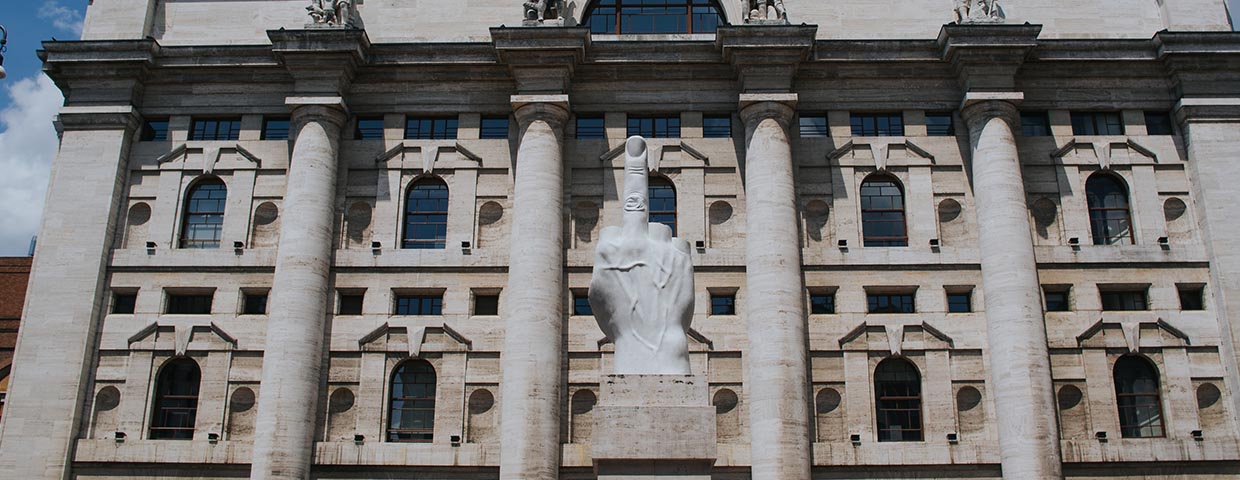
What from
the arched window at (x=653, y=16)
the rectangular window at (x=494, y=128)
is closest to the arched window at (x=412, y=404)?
the rectangular window at (x=494, y=128)

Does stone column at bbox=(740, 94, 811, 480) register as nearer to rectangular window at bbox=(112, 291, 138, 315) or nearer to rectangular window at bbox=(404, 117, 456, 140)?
rectangular window at bbox=(404, 117, 456, 140)

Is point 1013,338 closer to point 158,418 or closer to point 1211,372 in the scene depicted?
point 1211,372

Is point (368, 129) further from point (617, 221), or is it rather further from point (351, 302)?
point (617, 221)

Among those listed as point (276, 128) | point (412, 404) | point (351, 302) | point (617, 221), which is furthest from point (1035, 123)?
point (276, 128)

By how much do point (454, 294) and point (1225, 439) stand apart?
22731mm

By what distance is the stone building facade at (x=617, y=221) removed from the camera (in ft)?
107

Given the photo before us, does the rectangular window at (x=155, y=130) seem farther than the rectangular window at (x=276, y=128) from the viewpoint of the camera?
Yes

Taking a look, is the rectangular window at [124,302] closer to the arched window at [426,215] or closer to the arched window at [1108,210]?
the arched window at [426,215]

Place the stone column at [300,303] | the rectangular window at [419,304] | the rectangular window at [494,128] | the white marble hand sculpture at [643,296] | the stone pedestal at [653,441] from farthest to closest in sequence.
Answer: the rectangular window at [494,128]
the rectangular window at [419,304]
the stone column at [300,303]
the white marble hand sculpture at [643,296]
the stone pedestal at [653,441]

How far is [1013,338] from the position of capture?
106 ft

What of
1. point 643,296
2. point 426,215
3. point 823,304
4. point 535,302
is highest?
point 426,215

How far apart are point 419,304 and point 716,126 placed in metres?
10.9

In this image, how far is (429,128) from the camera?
36.9m

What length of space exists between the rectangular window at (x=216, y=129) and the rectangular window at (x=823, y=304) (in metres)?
19.1
